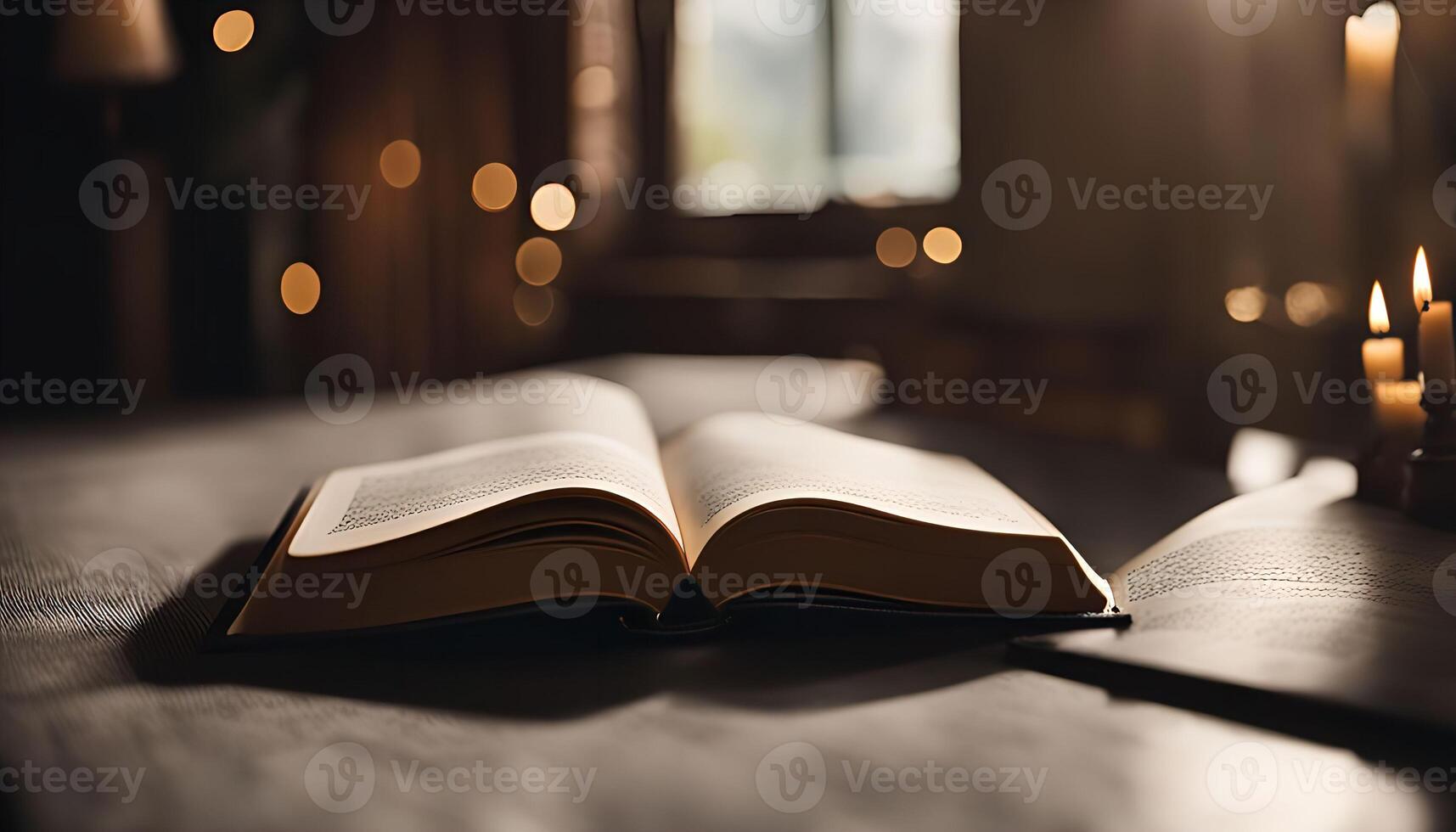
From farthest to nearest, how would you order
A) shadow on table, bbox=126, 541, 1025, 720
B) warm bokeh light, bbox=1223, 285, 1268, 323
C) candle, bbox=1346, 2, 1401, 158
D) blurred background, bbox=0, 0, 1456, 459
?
warm bokeh light, bbox=1223, 285, 1268, 323
blurred background, bbox=0, 0, 1456, 459
candle, bbox=1346, 2, 1401, 158
shadow on table, bbox=126, 541, 1025, 720

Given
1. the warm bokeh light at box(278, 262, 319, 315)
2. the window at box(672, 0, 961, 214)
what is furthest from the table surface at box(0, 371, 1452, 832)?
the window at box(672, 0, 961, 214)

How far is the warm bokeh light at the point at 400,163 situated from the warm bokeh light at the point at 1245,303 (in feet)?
7.59

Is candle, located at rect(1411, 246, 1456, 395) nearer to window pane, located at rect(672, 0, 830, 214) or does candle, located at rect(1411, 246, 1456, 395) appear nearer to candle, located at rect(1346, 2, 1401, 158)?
candle, located at rect(1346, 2, 1401, 158)

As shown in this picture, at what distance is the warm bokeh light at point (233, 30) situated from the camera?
8.81 feet

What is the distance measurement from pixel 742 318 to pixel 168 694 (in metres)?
3.09

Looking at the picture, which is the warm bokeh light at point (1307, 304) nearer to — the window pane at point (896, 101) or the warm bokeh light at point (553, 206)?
the window pane at point (896, 101)

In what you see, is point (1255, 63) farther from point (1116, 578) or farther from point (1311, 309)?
point (1116, 578)

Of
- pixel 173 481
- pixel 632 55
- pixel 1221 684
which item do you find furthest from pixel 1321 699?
pixel 632 55

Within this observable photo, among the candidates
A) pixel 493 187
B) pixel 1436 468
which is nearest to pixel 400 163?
pixel 493 187

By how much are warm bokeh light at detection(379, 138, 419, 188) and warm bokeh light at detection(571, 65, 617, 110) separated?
808mm

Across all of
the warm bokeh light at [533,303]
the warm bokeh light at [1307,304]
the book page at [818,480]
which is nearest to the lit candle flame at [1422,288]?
the book page at [818,480]

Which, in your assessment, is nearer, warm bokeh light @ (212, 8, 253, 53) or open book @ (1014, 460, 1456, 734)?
open book @ (1014, 460, 1456, 734)

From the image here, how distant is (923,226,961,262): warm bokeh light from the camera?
3637mm

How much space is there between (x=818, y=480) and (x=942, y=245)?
319 centimetres
